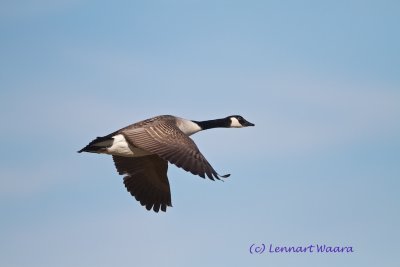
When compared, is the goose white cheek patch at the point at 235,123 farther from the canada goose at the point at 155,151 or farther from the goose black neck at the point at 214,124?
the goose black neck at the point at 214,124

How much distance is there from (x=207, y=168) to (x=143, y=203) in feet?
12.8

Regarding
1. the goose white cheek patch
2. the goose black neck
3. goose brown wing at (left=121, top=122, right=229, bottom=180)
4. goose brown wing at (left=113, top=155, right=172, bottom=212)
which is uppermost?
the goose white cheek patch

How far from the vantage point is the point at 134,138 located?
41.7 feet

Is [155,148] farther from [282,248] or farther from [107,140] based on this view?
[282,248]

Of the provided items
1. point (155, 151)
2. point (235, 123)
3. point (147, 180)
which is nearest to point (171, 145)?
point (155, 151)

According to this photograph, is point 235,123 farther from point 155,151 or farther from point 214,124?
point 155,151

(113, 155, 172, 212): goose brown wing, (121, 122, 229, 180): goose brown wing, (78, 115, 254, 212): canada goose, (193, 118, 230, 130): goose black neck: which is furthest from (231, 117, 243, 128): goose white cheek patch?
(121, 122, 229, 180): goose brown wing

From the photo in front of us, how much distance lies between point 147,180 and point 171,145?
Result: 114 inches

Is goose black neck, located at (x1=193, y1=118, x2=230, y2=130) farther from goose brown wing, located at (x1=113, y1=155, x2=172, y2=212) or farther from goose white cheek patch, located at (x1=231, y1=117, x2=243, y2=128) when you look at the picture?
goose brown wing, located at (x1=113, y1=155, x2=172, y2=212)

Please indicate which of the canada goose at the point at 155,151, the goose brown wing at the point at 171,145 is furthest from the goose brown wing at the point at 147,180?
the goose brown wing at the point at 171,145

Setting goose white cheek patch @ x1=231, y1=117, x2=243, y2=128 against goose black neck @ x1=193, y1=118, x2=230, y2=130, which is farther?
goose white cheek patch @ x1=231, y1=117, x2=243, y2=128

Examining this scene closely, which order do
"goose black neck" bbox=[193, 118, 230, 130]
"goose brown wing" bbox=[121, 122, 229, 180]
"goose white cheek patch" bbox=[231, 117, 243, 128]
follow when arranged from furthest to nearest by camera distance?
"goose white cheek patch" bbox=[231, 117, 243, 128], "goose black neck" bbox=[193, 118, 230, 130], "goose brown wing" bbox=[121, 122, 229, 180]

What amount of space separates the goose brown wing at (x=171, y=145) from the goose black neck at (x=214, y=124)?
70.4 inches

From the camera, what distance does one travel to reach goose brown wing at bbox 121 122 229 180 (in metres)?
11.2
